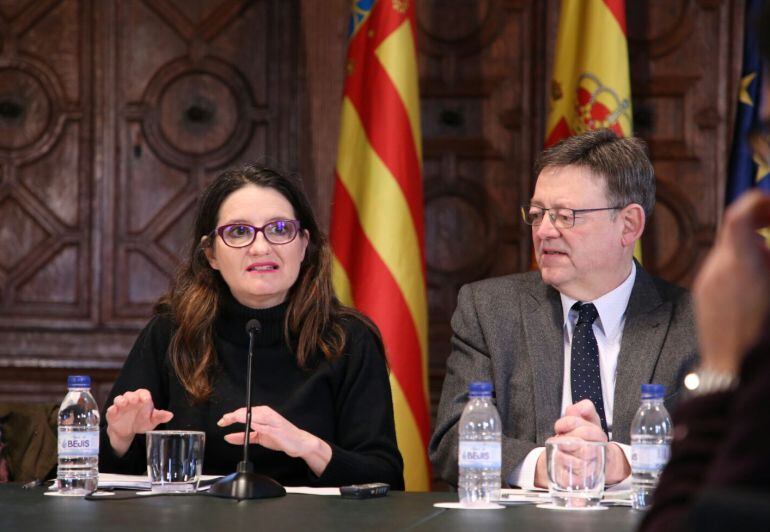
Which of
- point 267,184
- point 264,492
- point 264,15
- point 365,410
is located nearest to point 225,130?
point 264,15

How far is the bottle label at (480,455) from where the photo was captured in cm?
199

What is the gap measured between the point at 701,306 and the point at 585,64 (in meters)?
3.15

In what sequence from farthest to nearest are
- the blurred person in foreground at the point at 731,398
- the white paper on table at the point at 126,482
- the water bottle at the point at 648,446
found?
the white paper on table at the point at 126,482, the water bottle at the point at 648,446, the blurred person in foreground at the point at 731,398

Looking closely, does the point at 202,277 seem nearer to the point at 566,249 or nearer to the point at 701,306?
the point at 566,249

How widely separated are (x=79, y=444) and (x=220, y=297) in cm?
77

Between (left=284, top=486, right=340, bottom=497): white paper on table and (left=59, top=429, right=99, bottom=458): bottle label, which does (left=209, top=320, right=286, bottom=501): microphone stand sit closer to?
(left=284, top=486, right=340, bottom=497): white paper on table

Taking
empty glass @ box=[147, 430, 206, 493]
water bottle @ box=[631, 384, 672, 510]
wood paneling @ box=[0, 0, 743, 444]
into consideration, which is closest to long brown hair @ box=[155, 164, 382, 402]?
empty glass @ box=[147, 430, 206, 493]

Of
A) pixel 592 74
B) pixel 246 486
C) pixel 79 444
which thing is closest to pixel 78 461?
pixel 79 444

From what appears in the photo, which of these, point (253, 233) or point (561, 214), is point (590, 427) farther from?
point (253, 233)

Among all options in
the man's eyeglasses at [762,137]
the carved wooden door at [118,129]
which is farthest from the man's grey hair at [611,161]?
the carved wooden door at [118,129]

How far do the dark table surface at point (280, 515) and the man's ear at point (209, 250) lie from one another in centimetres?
89

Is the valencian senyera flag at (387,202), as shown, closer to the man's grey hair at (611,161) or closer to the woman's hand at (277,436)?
the man's grey hair at (611,161)

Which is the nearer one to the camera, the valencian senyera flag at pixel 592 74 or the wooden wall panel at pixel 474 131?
the valencian senyera flag at pixel 592 74

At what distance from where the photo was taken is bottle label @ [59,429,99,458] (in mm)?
2152
